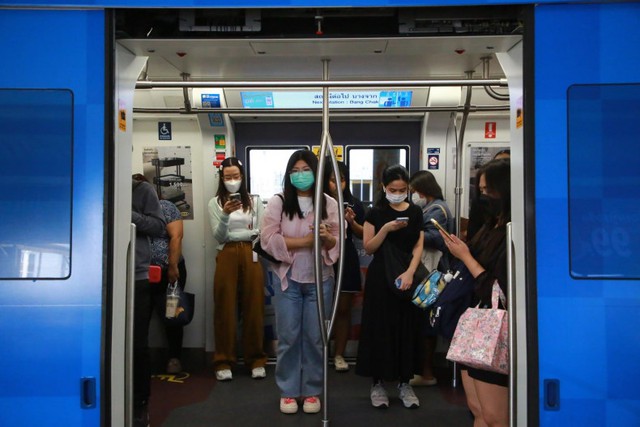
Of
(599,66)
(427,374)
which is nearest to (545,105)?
(599,66)

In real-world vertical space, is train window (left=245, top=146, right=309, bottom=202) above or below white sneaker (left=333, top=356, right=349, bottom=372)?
above

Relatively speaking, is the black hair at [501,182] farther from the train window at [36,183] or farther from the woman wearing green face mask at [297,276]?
the train window at [36,183]

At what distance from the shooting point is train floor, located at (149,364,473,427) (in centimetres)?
455

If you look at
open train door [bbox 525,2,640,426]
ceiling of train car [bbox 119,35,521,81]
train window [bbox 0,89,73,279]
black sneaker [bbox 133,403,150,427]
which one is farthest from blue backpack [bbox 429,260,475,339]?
black sneaker [bbox 133,403,150,427]

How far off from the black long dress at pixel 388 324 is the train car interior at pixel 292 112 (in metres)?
0.36

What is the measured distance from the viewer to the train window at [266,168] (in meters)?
6.25

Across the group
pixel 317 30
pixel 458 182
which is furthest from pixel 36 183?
pixel 458 182

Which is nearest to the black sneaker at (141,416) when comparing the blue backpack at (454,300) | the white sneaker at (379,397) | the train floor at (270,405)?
the train floor at (270,405)

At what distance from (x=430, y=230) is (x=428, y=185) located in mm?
466

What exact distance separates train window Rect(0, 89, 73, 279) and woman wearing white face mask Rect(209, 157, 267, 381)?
3.02 meters

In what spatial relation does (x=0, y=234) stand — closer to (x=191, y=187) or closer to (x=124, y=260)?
(x=124, y=260)

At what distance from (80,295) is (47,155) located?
63 centimetres

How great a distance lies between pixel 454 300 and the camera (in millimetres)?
3205

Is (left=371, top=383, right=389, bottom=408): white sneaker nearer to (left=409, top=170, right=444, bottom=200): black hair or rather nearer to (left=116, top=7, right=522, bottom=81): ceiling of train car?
(left=409, top=170, right=444, bottom=200): black hair
